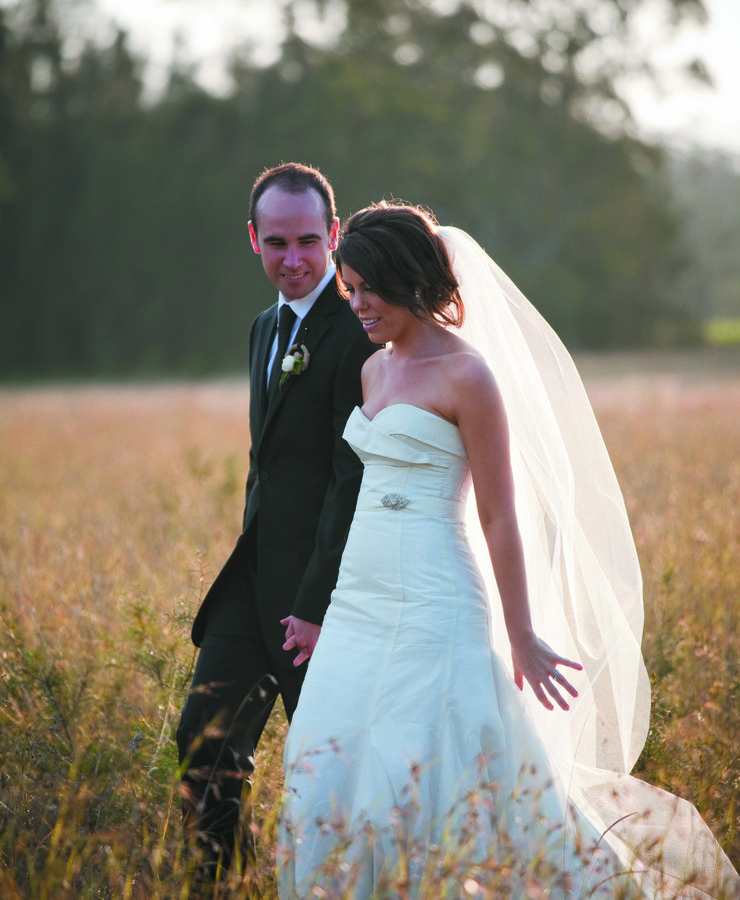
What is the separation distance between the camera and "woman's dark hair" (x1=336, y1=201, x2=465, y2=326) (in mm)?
2934

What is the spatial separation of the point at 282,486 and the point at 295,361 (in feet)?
1.42

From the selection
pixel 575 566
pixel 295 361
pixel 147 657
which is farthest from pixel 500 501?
pixel 147 657

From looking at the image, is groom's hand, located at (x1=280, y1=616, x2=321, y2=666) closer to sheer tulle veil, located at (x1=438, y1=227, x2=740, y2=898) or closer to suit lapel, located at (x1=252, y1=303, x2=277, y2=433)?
sheer tulle veil, located at (x1=438, y1=227, x2=740, y2=898)

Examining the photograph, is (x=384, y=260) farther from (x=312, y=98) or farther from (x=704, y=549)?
(x=312, y=98)

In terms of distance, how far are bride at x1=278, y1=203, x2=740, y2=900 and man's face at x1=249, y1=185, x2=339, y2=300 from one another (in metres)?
0.39

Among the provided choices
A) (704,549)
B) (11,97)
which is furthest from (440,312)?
(11,97)

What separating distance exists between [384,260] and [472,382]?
454 mm

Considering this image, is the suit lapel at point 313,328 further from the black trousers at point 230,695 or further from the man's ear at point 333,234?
the black trousers at point 230,695

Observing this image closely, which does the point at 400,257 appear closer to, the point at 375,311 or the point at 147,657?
the point at 375,311

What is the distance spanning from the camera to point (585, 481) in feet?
11.1

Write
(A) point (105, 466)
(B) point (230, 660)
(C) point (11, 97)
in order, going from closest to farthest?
1. (B) point (230, 660)
2. (A) point (105, 466)
3. (C) point (11, 97)

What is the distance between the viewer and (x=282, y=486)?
3.38 meters

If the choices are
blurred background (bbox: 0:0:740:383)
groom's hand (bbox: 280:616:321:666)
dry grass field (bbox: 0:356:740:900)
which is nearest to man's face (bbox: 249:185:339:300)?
groom's hand (bbox: 280:616:321:666)

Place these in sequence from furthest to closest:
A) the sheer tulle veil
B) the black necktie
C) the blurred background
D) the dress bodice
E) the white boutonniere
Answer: the blurred background
the black necktie
the white boutonniere
the sheer tulle veil
the dress bodice
